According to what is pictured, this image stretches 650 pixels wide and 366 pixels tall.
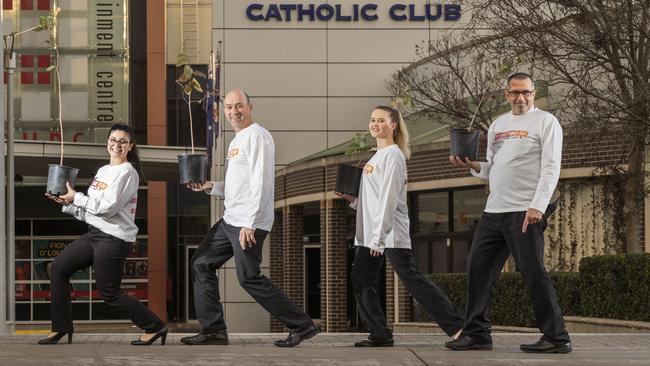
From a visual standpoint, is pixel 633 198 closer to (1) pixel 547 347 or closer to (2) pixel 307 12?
(1) pixel 547 347

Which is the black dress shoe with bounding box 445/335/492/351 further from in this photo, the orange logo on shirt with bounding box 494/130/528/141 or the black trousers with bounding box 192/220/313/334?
the orange logo on shirt with bounding box 494/130/528/141

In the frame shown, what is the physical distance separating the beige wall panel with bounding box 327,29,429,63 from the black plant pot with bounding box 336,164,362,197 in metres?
26.7

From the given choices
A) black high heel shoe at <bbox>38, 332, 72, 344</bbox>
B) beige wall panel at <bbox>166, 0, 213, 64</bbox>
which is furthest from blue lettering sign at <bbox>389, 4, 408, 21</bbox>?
black high heel shoe at <bbox>38, 332, 72, 344</bbox>

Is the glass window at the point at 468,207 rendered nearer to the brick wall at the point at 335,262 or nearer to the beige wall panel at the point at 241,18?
the brick wall at the point at 335,262

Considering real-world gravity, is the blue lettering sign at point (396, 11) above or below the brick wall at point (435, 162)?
above

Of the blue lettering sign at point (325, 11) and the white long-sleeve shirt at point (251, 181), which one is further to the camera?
the blue lettering sign at point (325, 11)

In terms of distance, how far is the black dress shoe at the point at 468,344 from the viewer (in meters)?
9.65

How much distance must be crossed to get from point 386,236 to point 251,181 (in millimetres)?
1017

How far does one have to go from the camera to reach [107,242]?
395 inches

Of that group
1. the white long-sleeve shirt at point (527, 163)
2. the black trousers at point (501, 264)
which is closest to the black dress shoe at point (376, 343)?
the black trousers at point (501, 264)

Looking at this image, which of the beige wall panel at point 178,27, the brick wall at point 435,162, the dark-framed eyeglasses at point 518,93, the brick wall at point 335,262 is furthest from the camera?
the beige wall panel at point 178,27

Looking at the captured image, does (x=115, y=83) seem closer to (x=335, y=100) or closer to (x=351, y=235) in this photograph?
(x=335, y=100)

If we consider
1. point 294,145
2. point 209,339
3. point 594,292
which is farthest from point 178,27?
point 209,339

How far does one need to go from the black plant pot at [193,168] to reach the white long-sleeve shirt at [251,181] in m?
0.19
